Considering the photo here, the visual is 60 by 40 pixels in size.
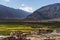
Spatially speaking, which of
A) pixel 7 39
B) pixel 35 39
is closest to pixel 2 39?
pixel 7 39

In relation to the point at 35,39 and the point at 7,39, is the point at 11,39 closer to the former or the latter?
the point at 7,39

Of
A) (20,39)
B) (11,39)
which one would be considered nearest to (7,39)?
(11,39)

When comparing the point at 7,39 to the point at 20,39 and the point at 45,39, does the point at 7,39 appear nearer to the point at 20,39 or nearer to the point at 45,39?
the point at 20,39

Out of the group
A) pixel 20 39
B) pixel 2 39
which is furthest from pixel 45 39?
pixel 2 39

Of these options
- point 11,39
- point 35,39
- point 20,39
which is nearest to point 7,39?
point 11,39

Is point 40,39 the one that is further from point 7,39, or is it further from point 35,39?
point 7,39

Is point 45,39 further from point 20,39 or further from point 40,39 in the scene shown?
point 20,39
